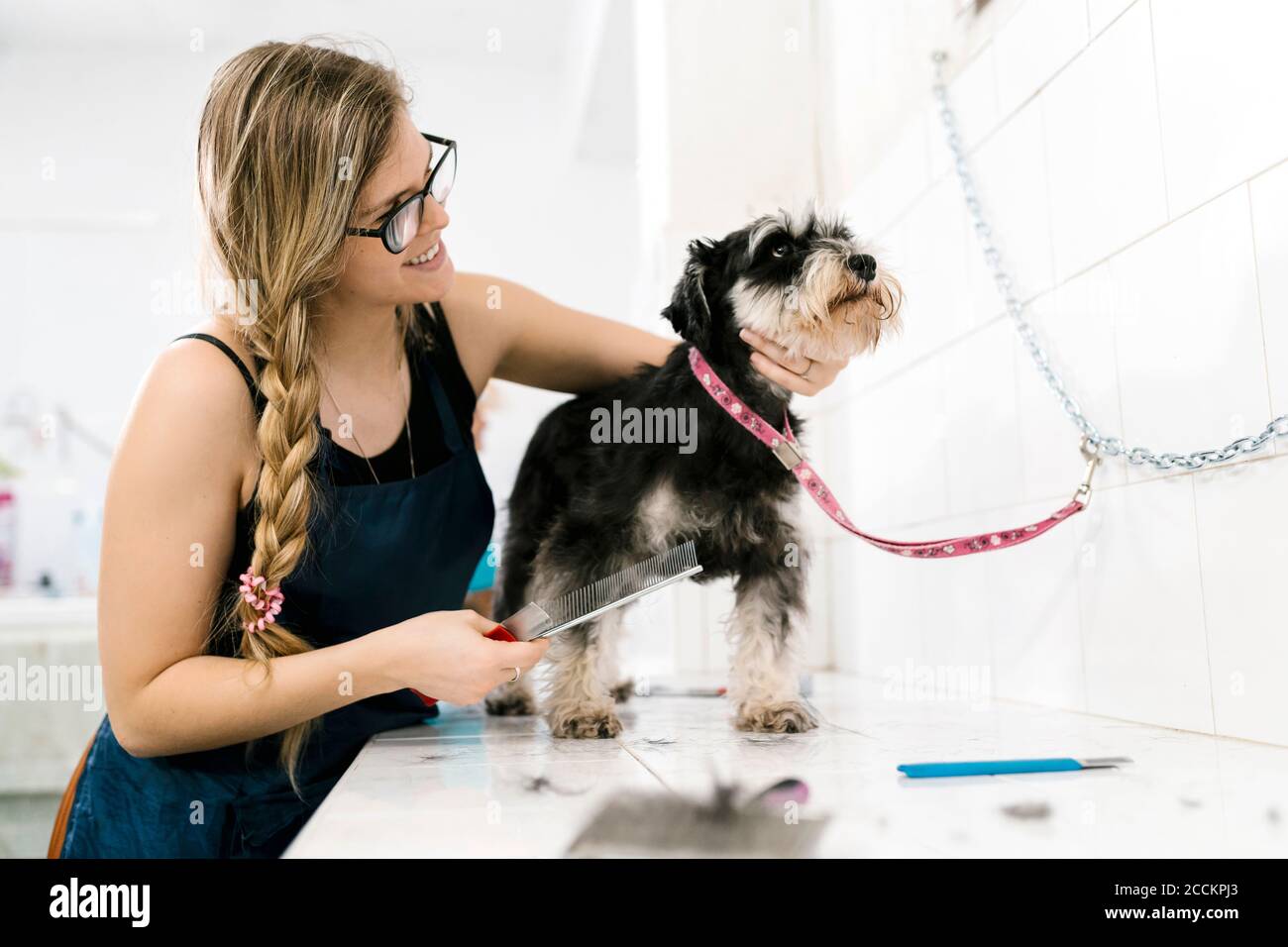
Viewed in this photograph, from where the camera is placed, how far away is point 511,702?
1.72 m

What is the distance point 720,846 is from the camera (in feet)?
2.35

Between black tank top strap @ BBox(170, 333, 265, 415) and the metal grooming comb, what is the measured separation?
431 millimetres

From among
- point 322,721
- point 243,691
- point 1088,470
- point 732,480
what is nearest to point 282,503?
point 243,691

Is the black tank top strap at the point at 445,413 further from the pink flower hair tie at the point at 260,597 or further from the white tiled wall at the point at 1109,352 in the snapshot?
the white tiled wall at the point at 1109,352

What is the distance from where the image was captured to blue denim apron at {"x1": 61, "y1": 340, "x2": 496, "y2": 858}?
1.24 metres

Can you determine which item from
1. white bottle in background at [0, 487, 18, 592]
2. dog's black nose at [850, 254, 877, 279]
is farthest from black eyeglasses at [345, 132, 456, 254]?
white bottle in background at [0, 487, 18, 592]

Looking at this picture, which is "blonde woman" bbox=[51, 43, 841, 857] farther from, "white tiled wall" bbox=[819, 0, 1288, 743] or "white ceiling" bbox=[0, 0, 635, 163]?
"white ceiling" bbox=[0, 0, 635, 163]

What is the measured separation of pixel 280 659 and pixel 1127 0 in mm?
1379

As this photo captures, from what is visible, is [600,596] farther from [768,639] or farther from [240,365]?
[240,365]

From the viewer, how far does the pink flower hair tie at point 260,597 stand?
3.88ft

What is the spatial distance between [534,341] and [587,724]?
67cm

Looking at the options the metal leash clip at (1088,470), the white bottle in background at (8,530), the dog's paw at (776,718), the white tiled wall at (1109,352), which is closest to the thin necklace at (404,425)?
the dog's paw at (776,718)
